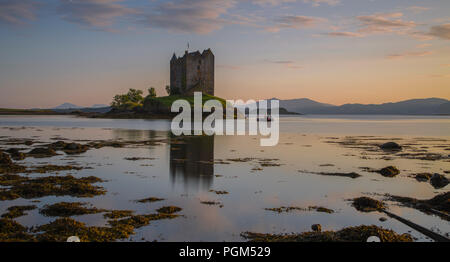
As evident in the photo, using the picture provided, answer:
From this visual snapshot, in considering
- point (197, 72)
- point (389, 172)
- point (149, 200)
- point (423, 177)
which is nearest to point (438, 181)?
point (423, 177)

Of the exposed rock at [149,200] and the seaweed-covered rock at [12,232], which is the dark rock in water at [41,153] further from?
the seaweed-covered rock at [12,232]

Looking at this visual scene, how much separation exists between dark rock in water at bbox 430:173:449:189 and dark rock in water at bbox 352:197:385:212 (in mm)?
5890

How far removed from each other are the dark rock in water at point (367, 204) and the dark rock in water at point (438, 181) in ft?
19.3

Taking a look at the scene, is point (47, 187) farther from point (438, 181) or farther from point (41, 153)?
point (438, 181)

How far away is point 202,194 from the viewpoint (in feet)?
50.3

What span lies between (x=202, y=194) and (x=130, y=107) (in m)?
139

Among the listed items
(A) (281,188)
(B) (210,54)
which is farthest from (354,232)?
(B) (210,54)

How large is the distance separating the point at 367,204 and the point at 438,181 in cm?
720

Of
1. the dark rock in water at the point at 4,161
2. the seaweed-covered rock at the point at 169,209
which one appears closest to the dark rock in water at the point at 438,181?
the seaweed-covered rock at the point at 169,209

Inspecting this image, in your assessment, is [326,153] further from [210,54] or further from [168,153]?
[210,54]

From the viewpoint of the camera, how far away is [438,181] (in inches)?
714

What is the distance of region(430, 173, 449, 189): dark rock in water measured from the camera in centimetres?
1764

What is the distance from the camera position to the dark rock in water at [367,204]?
13.3 m
